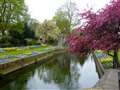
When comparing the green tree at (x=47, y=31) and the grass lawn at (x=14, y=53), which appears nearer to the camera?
the grass lawn at (x=14, y=53)

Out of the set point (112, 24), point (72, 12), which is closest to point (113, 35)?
point (112, 24)

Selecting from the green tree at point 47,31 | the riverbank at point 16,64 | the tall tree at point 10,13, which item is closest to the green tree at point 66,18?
the green tree at point 47,31

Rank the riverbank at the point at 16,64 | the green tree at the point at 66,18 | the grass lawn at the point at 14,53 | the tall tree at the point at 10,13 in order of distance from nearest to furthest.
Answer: the riverbank at the point at 16,64 < the grass lawn at the point at 14,53 < the tall tree at the point at 10,13 < the green tree at the point at 66,18

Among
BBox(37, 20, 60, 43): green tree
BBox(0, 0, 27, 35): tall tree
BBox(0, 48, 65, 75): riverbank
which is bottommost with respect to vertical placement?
BBox(0, 48, 65, 75): riverbank

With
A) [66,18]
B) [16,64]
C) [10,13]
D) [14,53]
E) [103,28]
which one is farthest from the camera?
[66,18]

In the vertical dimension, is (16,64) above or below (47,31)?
below

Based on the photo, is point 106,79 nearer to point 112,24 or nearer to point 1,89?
point 112,24

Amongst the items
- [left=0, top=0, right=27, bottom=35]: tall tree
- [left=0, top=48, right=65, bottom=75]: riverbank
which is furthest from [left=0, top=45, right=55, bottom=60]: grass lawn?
[left=0, top=0, right=27, bottom=35]: tall tree

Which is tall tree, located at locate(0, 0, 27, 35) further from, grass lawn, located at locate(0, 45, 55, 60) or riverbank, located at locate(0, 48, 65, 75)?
riverbank, located at locate(0, 48, 65, 75)

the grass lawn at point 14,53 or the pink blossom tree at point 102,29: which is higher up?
the pink blossom tree at point 102,29

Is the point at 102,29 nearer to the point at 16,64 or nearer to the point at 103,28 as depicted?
the point at 103,28

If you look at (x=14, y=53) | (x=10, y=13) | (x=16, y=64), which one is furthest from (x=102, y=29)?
(x=10, y=13)

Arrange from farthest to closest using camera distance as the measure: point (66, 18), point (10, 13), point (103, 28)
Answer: point (66, 18) → point (10, 13) → point (103, 28)

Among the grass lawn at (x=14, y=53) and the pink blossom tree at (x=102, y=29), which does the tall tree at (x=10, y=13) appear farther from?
the pink blossom tree at (x=102, y=29)
